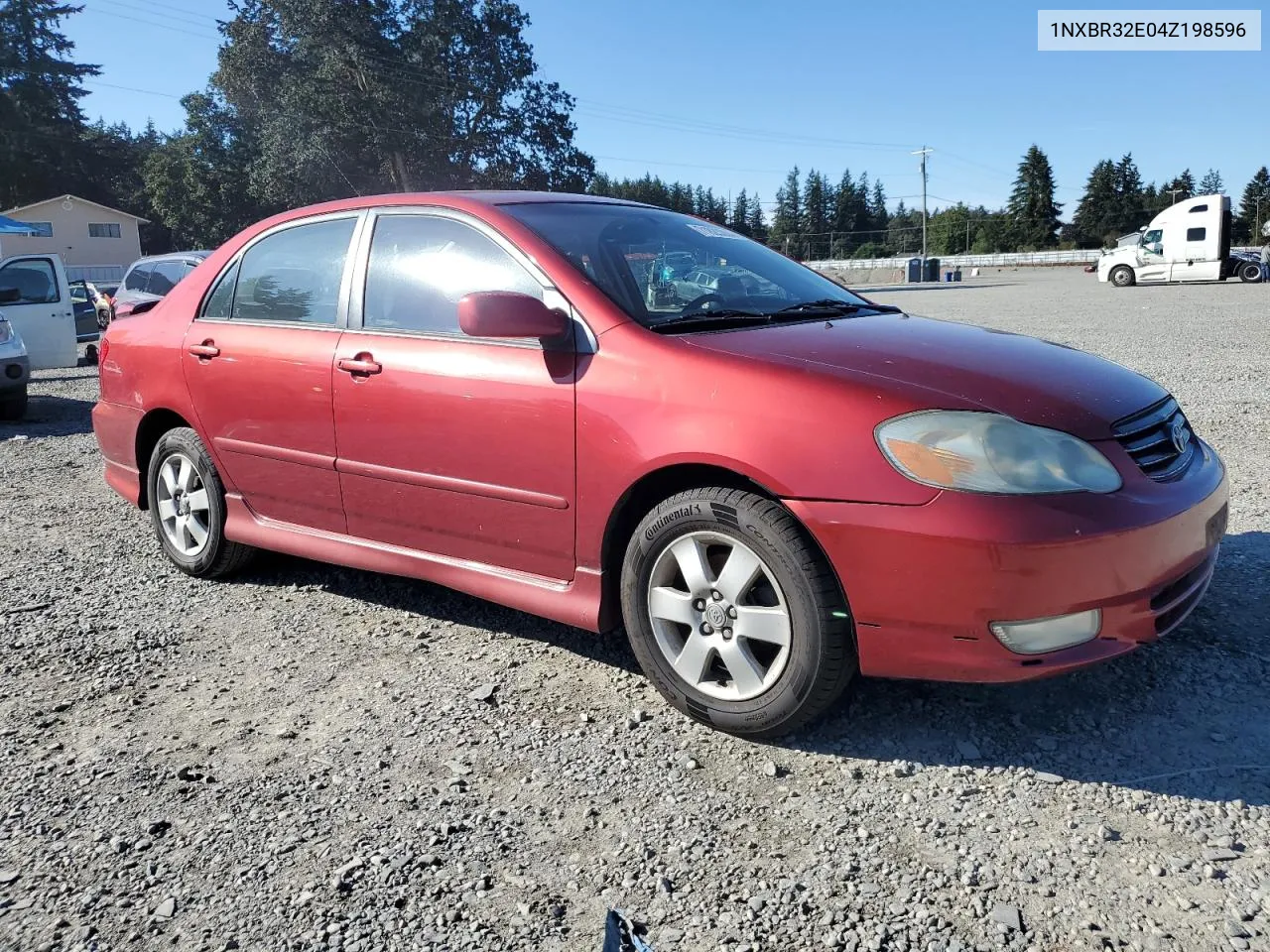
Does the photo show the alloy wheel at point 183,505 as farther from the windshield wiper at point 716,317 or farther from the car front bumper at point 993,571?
the car front bumper at point 993,571

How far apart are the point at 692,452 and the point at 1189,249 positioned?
3570 centimetres

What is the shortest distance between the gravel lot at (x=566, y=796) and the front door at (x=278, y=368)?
55cm

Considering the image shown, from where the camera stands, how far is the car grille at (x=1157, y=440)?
2758 millimetres

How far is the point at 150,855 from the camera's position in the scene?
93.7 inches

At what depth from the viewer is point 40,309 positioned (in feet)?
40.7

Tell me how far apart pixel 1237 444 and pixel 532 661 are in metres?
5.26

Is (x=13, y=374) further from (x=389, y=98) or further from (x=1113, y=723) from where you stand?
(x=389, y=98)

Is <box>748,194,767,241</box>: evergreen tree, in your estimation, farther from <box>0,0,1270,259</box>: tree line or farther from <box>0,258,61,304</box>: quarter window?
<box>0,258,61,304</box>: quarter window

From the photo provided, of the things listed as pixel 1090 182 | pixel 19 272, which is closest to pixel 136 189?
pixel 19 272

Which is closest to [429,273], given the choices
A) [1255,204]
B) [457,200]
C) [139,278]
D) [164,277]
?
[457,200]

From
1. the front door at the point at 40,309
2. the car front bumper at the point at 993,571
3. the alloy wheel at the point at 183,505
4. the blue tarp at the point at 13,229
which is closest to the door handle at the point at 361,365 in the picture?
the alloy wheel at the point at 183,505

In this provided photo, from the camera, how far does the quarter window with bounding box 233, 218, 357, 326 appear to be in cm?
389

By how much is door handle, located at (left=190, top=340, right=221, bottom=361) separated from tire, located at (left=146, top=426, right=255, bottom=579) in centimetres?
38

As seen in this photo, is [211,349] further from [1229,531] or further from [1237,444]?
[1237,444]
